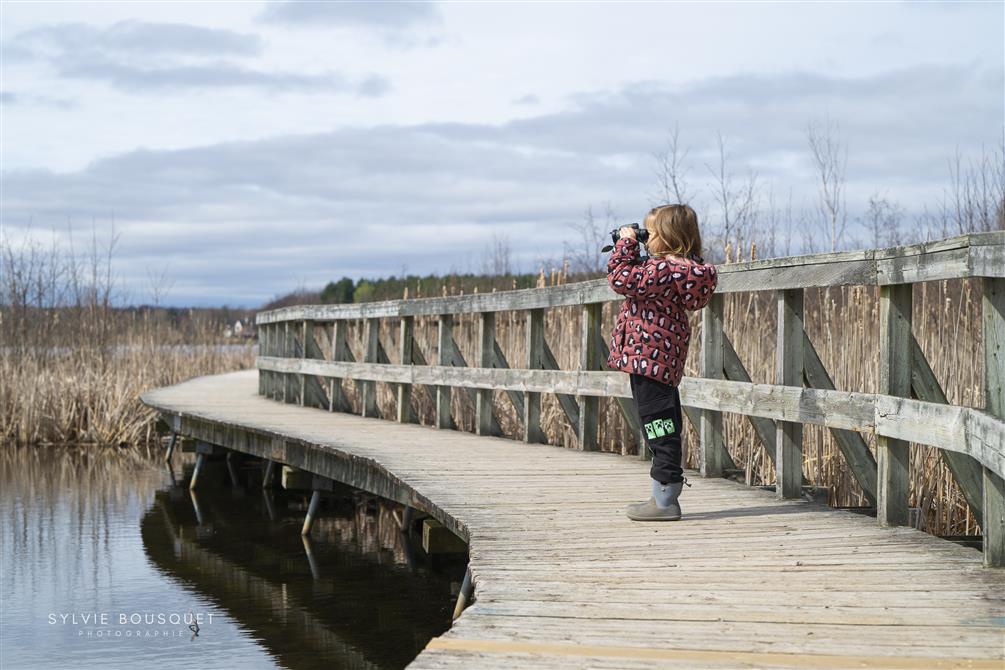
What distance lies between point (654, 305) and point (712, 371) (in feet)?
4.54

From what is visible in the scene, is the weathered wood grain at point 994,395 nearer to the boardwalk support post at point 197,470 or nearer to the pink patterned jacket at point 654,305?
the pink patterned jacket at point 654,305

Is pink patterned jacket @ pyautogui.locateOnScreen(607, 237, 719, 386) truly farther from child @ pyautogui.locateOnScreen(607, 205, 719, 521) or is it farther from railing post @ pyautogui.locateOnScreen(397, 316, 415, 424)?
railing post @ pyautogui.locateOnScreen(397, 316, 415, 424)

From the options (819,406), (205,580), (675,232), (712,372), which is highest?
(675,232)

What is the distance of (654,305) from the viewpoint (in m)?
5.16

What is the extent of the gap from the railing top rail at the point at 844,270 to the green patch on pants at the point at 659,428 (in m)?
0.88

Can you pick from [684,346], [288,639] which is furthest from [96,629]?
[684,346]

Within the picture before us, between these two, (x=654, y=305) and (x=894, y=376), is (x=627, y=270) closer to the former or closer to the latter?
(x=654, y=305)

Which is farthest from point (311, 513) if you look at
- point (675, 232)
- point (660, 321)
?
point (675, 232)

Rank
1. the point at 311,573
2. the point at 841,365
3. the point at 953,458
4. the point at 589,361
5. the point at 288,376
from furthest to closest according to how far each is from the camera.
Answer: the point at 288,376, the point at 311,573, the point at 589,361, the point at 841,365, the point at 953,458

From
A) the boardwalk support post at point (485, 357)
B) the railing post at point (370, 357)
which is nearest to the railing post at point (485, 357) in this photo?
the boardwalk support post at point (485, 357)

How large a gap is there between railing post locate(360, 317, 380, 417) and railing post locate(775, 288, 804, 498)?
18.3 ft

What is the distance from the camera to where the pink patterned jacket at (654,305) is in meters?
5.08

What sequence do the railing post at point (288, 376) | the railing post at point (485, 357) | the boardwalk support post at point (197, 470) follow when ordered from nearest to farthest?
the railing post at point (485, 357)
the boardwalk support post at point (197, 470)
the railing post at point (288, 376)

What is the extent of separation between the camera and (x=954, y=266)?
14.4 feet
